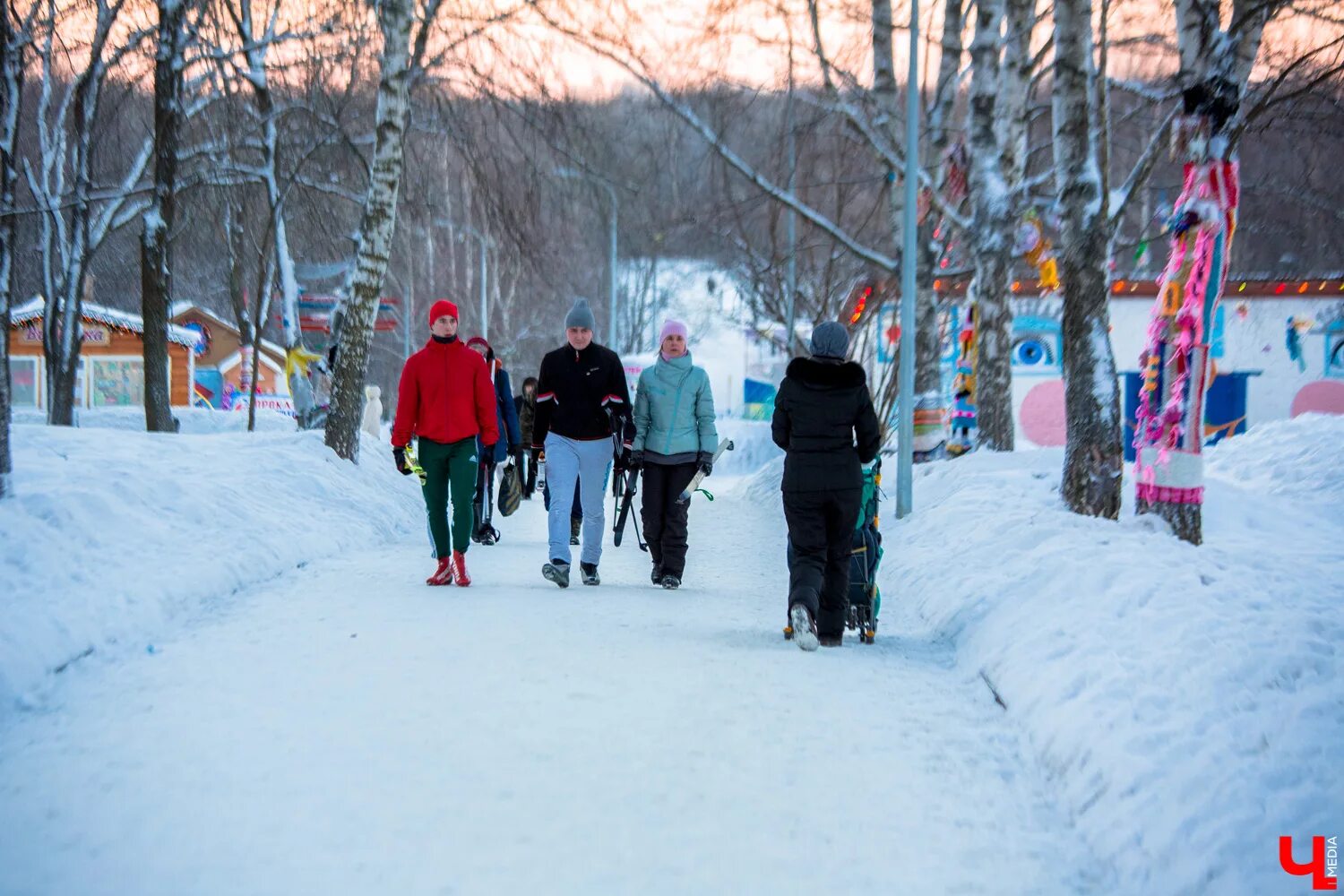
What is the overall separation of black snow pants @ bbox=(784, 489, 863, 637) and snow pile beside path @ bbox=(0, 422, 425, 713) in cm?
343

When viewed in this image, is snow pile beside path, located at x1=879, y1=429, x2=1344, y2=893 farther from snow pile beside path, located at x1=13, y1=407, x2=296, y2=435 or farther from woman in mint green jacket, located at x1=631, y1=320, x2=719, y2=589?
snow pile beside path, located at x1=13, y1=407, x2=296, y2=435

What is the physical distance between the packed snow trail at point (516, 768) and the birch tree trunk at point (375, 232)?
289 inches

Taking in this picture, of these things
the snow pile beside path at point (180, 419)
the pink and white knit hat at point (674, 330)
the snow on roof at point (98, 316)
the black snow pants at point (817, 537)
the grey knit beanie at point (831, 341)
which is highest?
the snow on roof at point (98, 316)

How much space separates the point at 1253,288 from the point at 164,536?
29.8 metres

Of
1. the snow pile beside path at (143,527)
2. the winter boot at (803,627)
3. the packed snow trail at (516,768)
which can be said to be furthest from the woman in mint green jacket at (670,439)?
the snow pile beside path at (143,527)

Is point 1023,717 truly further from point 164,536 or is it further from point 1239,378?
point 1239,378

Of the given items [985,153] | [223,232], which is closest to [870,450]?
[985,153]

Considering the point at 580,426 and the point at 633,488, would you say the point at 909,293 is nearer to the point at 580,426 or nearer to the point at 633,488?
the point at 633,488

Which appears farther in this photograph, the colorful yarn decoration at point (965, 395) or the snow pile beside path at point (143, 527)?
the colorful yarn decoration at point (965, 395)

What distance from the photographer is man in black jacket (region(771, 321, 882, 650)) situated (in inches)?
258

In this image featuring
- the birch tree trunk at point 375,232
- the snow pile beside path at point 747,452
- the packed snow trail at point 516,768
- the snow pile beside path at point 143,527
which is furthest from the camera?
the snow pile beside path at point 747,452

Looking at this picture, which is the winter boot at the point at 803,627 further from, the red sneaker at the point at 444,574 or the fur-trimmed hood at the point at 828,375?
the red sneaker at the point at 444,574

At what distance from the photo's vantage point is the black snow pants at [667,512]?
894 centimetres

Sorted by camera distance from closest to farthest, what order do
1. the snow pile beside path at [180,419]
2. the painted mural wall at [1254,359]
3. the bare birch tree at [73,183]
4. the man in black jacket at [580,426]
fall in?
1. the man in black jacket at [580,426]
2. the bare birch tree at [73,183]
3. the snow pile beside path at [180,419]
4. the painted mural wall at [1254,359]
